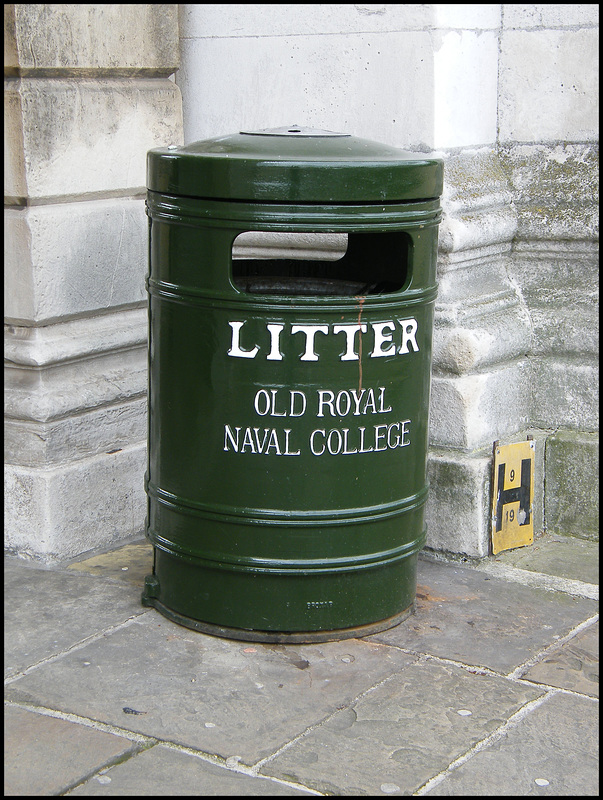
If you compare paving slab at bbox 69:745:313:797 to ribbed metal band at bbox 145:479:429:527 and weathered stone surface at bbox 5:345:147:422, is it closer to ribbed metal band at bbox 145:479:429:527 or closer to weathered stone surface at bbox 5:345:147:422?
ribbed metal band at bbox 145:479:429:527

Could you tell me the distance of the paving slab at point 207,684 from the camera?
8.49 feet

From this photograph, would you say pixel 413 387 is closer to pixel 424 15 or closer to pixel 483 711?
pixel 483 711

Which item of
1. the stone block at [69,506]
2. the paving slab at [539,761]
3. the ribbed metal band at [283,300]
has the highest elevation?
the ribbed metal band at [283,300]

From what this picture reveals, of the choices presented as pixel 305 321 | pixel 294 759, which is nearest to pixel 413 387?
pixel 305 321

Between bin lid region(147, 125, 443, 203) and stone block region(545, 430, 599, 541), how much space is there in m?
1.30

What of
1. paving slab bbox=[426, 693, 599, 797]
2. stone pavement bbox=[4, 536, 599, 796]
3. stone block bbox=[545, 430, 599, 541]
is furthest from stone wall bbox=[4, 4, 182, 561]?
paving slab bbox=[426, 693, 599, 797]

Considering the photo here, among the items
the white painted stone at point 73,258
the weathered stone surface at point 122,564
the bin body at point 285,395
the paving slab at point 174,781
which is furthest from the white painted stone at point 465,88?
the paving slab at point 174,781

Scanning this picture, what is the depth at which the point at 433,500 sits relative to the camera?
3.75 metres

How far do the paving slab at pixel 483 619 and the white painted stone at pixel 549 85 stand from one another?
162 cm

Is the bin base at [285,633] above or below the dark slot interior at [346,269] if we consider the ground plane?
below

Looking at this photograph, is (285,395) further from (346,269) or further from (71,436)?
(71,436)

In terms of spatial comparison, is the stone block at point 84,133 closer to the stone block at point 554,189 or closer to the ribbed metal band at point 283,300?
the ribbed metal band at point 283,300

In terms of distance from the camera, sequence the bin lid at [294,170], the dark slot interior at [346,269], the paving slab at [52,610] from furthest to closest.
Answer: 1. the dark slot interior at [346,269]
2. the paving slab at [52,610]
3. the bin lid at [294,170]

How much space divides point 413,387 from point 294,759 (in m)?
1.12
